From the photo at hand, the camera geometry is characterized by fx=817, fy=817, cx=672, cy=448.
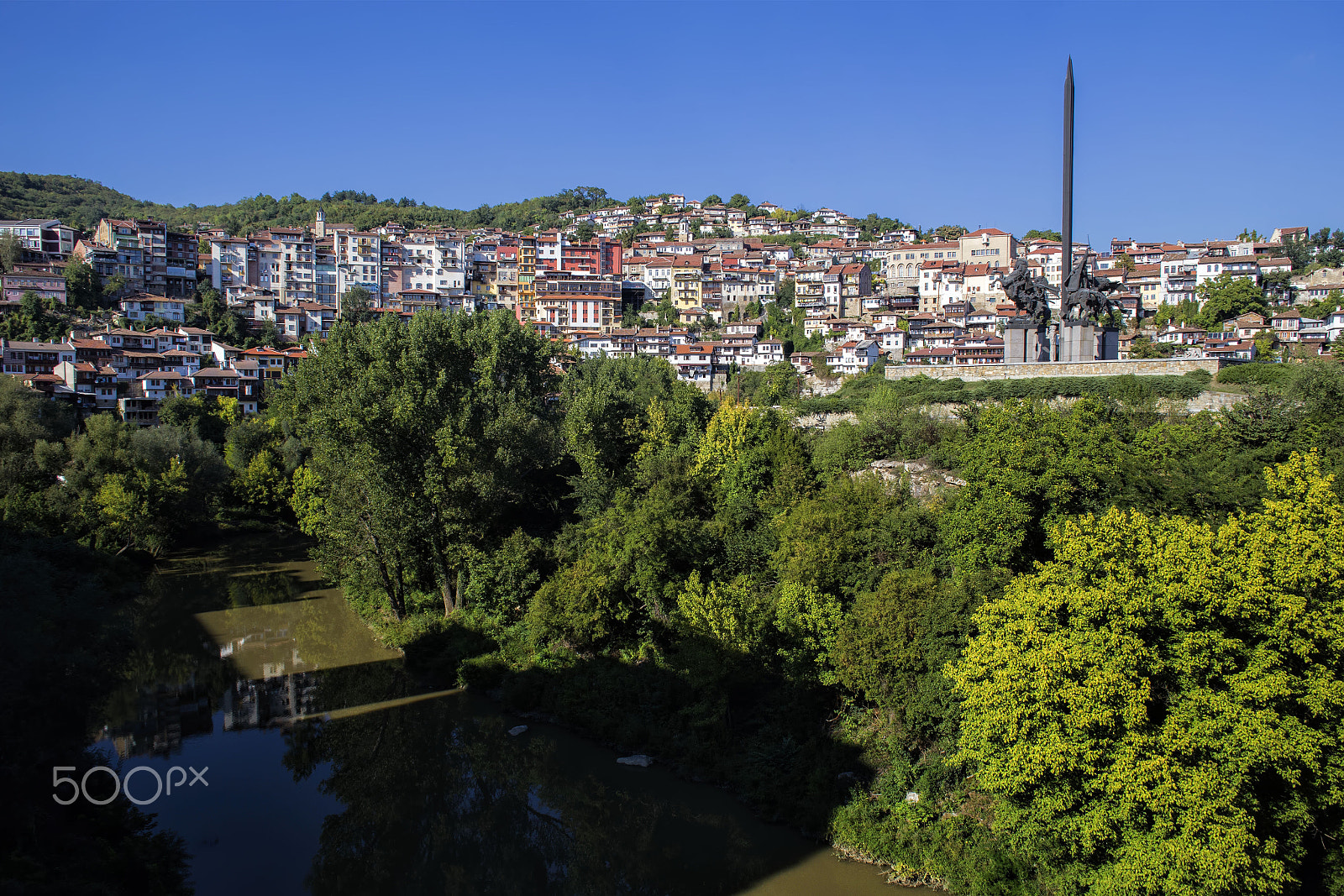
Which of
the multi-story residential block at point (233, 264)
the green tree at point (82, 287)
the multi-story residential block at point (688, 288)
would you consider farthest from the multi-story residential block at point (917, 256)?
the green tree at point (82, 287)

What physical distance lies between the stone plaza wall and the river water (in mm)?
11774

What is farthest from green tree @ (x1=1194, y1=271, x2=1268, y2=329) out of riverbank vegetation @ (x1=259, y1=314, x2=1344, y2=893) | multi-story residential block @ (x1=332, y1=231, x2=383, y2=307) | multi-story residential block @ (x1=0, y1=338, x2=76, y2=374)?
multi-story residential block @ (x1=332, y1=231, x2=383, y2=307)

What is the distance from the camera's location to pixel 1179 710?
7.77 m

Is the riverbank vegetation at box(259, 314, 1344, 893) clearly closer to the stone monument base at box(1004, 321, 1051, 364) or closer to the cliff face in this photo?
the cliff face

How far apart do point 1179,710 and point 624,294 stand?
53.4m

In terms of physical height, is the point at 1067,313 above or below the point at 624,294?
below

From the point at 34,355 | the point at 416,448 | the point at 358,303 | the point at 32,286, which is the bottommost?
the point at 416,448

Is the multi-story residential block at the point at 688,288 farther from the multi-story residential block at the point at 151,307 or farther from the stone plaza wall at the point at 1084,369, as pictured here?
the stone plaza wall at the point at 1084,369

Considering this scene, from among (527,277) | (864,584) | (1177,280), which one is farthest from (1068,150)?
(527,277)

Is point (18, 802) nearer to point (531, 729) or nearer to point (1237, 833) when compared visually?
point (531, 729)

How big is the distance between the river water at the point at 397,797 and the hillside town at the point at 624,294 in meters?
15.6

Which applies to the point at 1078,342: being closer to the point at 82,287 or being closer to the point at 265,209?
the point at 82,287

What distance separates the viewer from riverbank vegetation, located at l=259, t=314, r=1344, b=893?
25.2ft

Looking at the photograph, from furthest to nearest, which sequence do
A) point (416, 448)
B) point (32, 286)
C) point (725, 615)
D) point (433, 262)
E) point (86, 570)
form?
1. point (433, 262)
2. point (32, 286)
3. point (86, 570)
4. point (416, 448)
5. point (725, 615)
